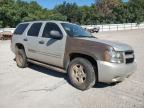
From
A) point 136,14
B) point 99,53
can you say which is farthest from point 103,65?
point 136,14

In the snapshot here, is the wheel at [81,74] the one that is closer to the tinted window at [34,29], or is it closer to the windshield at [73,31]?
the windshield at [73,31]

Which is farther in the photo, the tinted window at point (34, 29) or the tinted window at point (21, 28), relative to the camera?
the tinted window at point (21, 28)

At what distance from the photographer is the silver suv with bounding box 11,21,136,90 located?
714 centimetres

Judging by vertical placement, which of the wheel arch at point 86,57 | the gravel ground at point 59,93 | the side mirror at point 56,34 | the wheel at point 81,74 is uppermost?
the side mirror at point 56,34

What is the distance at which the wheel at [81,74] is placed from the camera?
7367 millimetres

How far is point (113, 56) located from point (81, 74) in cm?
109

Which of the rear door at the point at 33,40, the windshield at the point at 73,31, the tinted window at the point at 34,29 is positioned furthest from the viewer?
the tinted window at the point at 34,29

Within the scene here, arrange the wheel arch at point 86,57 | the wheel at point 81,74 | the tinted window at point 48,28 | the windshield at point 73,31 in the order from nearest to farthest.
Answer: the wheel at point 81,74 < the wheel arch at point 86,57 < the windshield at point 73,31 < the tinted window at point 48,28

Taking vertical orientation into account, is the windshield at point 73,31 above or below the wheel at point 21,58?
above

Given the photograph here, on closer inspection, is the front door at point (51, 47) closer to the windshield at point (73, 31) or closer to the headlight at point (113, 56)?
the windshield at point (73, 31)

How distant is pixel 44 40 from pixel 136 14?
68083 millimetres

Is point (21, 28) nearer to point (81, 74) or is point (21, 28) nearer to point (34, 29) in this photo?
point (34, 29)

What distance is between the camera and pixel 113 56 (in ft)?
23.3

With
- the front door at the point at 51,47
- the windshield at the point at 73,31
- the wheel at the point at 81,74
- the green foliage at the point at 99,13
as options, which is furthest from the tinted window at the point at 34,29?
the green foliage at the point at 99,13
